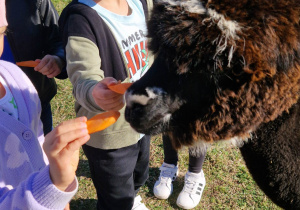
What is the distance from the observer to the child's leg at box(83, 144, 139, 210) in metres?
1.93

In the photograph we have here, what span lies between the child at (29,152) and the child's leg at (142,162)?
82 centimetres

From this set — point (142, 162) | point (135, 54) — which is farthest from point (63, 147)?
point (142, 162)

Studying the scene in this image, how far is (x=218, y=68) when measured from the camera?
1.11 m

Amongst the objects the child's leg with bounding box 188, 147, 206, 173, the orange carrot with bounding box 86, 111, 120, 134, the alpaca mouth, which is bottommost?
the child's leg with bounding box 188, 147, 206, 173

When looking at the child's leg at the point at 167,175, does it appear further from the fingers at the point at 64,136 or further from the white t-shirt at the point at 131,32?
the fingers at the point at 64,136

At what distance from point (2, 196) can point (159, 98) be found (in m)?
0.72

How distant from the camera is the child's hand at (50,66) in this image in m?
1.84

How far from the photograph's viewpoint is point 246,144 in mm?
1509

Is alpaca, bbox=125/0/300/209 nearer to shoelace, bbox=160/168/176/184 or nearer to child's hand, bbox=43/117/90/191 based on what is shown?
child's hand, bbox=43/117/90/191

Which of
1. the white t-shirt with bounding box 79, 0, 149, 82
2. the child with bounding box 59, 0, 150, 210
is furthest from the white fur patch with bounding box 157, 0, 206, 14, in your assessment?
the white t-shirt with bounding box 79, 0, 149, 82

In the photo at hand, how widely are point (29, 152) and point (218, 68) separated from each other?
89 centimetres

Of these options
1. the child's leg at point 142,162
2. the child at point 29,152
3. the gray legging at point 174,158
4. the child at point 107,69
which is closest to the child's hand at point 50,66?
the child at point 107,69

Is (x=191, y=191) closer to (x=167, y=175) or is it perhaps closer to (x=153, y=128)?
(x=167, y=175)

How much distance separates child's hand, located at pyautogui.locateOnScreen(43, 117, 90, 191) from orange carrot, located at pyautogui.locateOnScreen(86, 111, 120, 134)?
179 millimetres
